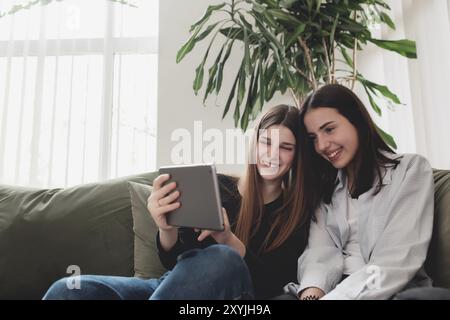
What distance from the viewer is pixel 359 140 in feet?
3.41

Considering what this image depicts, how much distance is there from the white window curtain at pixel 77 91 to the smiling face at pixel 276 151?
3.18 feet

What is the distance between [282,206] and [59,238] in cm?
72

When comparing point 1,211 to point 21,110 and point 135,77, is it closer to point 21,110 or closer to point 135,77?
point 21,110

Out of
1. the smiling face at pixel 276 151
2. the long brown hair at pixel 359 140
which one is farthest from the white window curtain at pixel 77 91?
the long brown hair at pixel 359 140

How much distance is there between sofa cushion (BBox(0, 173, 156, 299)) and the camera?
3.80ft

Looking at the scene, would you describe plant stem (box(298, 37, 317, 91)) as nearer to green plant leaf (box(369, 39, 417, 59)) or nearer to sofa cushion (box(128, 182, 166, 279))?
green plant leaf (box(369, 39, 417, 59))

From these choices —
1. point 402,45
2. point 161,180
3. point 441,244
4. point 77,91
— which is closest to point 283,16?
point 402,45

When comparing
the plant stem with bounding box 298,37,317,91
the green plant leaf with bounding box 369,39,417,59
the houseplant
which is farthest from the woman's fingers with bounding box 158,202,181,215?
the green plant leaf with bounding box 369,39,417,59

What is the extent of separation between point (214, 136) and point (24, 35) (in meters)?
1.14

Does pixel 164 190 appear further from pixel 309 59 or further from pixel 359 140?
pixel 309 59

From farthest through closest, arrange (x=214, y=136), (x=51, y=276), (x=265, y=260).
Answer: (x=214, y=136) < (x=51, y=276) < (x=265, y=260)

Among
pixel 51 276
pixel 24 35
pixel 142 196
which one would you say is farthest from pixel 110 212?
pixel 24 35

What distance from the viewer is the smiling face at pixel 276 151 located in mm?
1069
